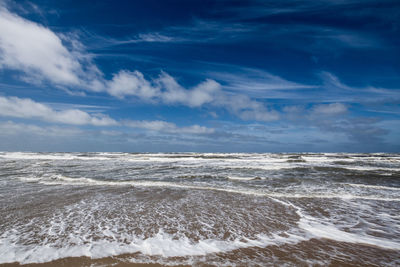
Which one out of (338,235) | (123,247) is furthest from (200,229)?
(338,235)

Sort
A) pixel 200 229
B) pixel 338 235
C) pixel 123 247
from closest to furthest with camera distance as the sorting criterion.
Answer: pixel 123 247 < pixel 338 235 < pixel 200 229

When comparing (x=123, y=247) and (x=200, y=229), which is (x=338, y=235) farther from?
(x=123, y=247)

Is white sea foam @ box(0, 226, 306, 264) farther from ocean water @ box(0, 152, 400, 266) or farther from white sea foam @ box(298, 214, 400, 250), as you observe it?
white sea foam @ box(298, 214, 400, 250)

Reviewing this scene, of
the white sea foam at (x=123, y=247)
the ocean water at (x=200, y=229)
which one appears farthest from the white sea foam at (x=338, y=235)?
the white sea foam at (x=123, y=247)

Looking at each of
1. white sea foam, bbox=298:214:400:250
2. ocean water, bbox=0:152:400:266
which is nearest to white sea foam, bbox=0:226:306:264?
ocean water, bbox=0:152:400:266

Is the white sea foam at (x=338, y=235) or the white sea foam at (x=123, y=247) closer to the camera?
the white sea foam at (x=123, y=247)

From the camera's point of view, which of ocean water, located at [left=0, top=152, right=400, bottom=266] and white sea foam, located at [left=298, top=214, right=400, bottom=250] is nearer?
ocean water, located at [left=0, top=152, right=400, bottom=266]

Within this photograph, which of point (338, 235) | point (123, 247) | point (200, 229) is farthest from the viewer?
point (200, 229)

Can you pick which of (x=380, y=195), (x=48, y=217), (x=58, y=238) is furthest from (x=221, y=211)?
(x=380, y=195)

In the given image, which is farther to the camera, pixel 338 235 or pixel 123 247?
pixel 338 235

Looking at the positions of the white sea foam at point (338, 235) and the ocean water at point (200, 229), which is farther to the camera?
the white sea foam at point (338, 235)

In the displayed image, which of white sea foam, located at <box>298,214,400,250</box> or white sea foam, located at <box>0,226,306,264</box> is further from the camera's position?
white sea foam, located at <box>298,214,400,250</box>

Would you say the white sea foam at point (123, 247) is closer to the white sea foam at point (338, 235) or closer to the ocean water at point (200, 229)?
the ocean water at point (200, 229)

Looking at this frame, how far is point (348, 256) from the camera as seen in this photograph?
390 centimetres
